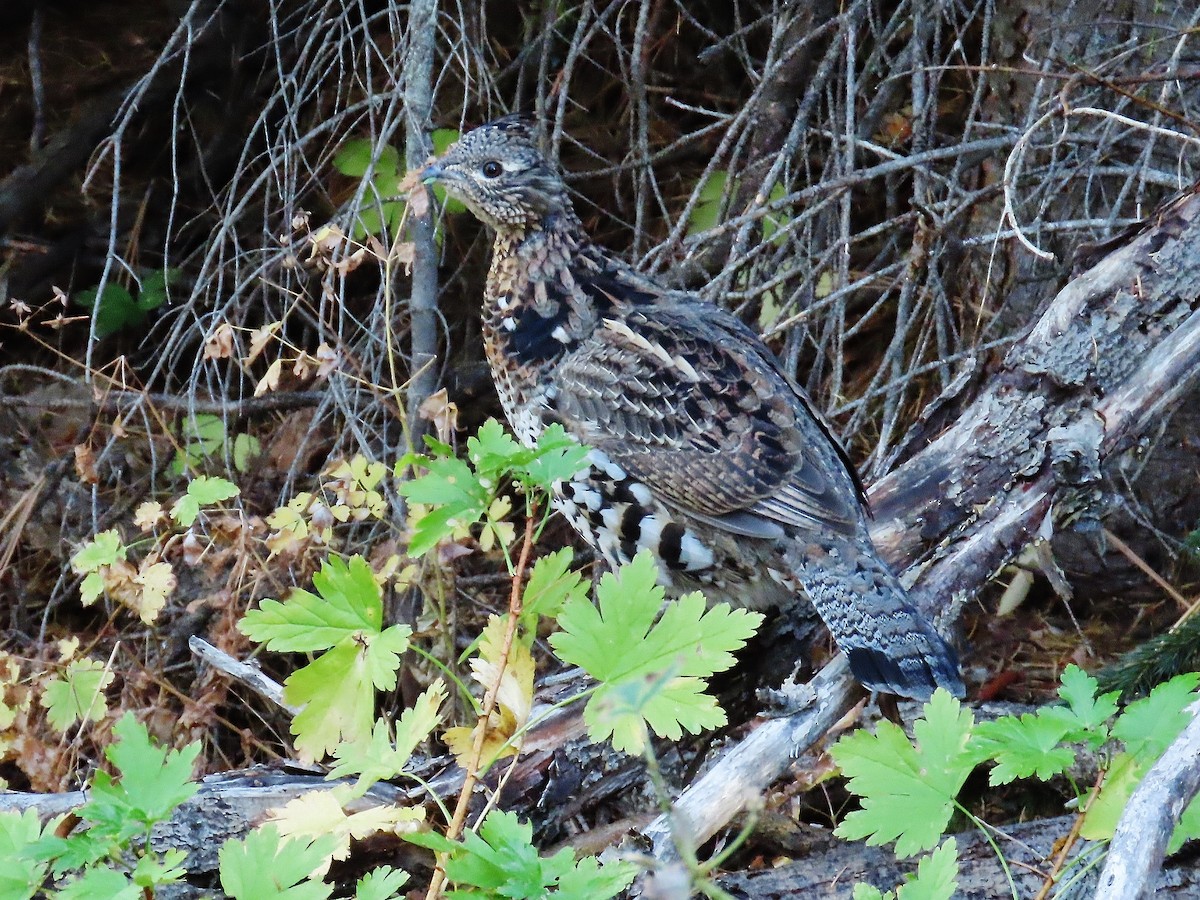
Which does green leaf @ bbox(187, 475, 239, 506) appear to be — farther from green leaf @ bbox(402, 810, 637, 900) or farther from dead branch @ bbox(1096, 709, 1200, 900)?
dead branch @ bbox(1096, 709, 1200, 900)

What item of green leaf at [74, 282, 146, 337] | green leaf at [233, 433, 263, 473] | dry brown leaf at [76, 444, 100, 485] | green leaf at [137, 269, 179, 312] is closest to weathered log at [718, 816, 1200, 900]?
dry brown leaf at [76, 444, 100, 485]

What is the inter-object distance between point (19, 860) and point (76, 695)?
1.53 m

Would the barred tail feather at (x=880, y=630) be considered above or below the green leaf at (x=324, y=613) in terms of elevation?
below

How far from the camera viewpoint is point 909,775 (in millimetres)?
2213

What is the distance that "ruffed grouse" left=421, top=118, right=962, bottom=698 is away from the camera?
10.7ft

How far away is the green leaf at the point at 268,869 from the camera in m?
2.00

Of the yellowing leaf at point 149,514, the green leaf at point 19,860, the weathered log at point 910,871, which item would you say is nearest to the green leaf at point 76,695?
the yellowing leaf at point 149,514

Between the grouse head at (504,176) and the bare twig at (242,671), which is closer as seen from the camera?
the bare twig at (242,671)

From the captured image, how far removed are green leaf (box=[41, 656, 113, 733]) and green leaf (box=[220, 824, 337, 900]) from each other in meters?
1.66

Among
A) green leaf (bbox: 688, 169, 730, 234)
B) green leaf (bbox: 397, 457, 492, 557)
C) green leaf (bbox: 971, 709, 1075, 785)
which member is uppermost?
green leaf (bbox: 688, 169, 730, 234)

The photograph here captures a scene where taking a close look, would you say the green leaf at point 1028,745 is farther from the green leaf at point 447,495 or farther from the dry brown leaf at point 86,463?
the dry brown leaf at point 86,463

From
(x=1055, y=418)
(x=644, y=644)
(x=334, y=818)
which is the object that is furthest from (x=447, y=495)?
(x=1055, y=418)

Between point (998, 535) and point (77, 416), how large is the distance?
3.51 metres

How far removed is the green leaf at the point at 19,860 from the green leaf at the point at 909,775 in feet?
4.46
